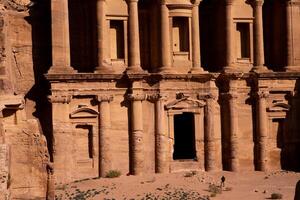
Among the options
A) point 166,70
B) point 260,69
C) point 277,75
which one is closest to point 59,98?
point 166,70

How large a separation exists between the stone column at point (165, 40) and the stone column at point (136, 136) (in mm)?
1922

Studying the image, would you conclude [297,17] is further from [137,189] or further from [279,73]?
[137,189]

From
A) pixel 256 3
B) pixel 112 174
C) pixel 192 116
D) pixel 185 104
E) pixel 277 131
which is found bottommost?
pixel 112 174

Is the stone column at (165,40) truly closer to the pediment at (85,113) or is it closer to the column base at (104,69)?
the column base at (104,69)

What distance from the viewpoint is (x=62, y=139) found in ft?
86.6

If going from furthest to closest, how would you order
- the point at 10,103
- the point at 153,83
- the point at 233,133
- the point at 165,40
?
1. the point at 233,133
2. the point at 165,40
3. the point at 153,83
4. the point at 10,103

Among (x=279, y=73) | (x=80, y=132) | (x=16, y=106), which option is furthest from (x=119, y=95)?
(x=16, y=106)

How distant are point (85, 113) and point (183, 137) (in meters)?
7.21

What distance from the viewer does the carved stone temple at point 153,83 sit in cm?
2691

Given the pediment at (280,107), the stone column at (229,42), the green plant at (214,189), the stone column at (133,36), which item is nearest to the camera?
the green plant at (214,189)

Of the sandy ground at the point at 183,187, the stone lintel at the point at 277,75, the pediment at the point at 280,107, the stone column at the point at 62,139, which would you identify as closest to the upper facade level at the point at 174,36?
the stone lintel at the point at 277,75

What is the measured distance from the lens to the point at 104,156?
26.9m

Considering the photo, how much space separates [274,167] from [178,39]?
8.29 metres

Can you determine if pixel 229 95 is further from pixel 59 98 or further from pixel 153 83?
pixel 59 98
